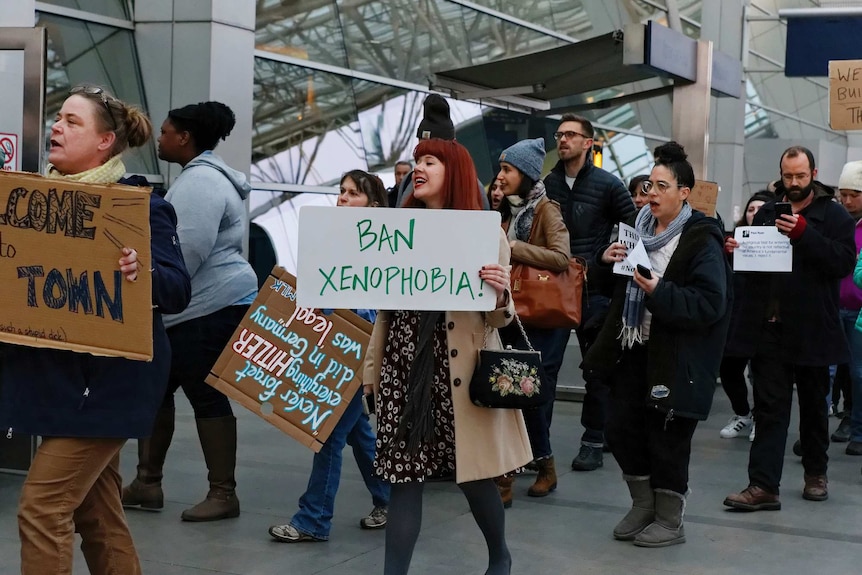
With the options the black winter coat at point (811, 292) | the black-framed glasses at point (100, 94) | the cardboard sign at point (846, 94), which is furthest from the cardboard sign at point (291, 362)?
the cardboard sign at point (846, 94)

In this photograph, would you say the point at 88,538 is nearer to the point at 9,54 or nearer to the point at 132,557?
the point at 132,557

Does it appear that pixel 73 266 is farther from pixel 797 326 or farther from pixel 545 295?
pixel 797 326

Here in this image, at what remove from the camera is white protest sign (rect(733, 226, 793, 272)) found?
6543mm

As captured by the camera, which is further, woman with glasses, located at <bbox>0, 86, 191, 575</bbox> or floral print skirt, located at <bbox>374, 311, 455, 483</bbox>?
floral print skirt, located at <bbox>374, 311, 455, 483</bbox>

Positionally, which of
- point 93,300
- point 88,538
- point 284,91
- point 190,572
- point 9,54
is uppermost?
point 284,91

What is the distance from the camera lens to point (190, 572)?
499 centimetres

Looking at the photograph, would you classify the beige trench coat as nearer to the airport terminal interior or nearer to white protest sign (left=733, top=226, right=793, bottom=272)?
the airport terminal interior

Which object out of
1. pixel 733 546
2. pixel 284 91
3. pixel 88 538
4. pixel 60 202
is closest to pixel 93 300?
pixel 60 202

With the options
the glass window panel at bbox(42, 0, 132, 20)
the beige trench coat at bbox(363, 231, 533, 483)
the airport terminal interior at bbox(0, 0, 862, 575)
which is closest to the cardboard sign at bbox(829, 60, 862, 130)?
the airport terminal interior at bbox(0, 0, 862, 575)

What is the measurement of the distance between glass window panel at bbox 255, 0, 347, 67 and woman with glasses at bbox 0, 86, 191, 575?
9121 millimetres

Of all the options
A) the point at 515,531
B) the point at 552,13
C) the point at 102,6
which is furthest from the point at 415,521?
the point at 552,13

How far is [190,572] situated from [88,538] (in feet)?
3.69

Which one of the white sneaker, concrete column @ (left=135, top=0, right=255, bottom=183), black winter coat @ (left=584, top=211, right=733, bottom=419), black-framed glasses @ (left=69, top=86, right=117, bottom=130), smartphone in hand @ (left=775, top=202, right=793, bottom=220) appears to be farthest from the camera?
concrete column @ (left=135, top=0, right=255, bottom=183)

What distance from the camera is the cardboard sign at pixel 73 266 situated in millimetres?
3639
